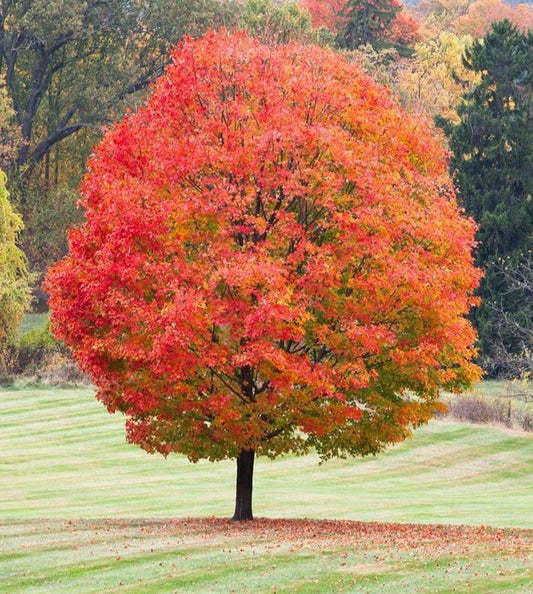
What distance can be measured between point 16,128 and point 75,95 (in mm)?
5474

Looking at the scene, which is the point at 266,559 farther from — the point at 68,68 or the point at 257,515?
the point at 68,68

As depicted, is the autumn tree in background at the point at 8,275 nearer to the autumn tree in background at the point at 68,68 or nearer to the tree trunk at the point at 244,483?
the autumn tree in background at the point at 68,68

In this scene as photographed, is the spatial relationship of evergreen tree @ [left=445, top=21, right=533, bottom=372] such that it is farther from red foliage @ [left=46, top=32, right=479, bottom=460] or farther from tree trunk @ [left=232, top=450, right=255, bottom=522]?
red foliage @ [left=46, top=32, right=479, bottom=460]

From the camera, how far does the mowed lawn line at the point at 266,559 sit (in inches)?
650

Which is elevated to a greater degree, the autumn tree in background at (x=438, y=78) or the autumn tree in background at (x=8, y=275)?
the autumn tree in background at (x=438, y=78)

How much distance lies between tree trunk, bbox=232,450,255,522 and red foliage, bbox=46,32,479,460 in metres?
1.64

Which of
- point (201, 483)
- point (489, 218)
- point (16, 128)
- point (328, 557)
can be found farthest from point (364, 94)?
point (16, 128)

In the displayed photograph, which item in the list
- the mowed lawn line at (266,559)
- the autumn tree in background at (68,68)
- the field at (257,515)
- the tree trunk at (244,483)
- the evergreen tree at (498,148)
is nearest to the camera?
the mowed lawn line at (266,559)

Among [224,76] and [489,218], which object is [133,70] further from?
[224,76]

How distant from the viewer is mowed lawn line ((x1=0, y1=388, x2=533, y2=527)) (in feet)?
102

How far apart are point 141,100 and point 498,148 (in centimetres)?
2069

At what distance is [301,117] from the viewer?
21984mm

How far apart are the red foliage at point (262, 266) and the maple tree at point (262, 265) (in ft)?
0.13

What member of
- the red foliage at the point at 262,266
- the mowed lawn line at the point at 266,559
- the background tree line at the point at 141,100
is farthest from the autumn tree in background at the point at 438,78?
the mowed lawn line at the point at 266,559
